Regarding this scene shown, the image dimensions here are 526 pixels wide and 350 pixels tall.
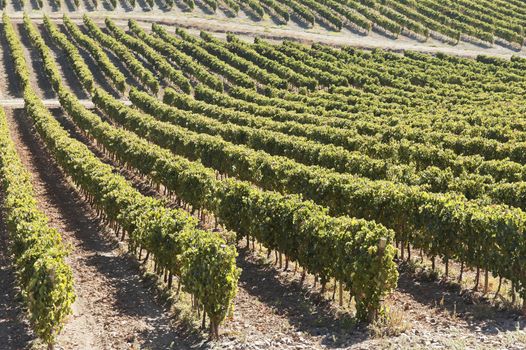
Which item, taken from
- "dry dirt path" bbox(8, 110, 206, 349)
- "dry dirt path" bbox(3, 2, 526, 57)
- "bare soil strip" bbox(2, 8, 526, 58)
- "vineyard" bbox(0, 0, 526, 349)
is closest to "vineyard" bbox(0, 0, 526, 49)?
"dry dirt path" bbox(3, 2, 526, 57)

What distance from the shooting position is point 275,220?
96.6 ft

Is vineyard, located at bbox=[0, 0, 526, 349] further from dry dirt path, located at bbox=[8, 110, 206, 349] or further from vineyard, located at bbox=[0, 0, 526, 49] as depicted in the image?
vineyard, located at bbox=[0, 0, 526, 49]

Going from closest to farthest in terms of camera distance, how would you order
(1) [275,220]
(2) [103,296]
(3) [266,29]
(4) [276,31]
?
(2) [103,296] → (1) [275,220] → (4) [276,31] → (3) [266,29]

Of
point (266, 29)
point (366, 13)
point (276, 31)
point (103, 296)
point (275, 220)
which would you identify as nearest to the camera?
point (103, 296)

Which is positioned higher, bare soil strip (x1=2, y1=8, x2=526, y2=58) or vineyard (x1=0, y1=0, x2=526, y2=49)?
vineyard (x1=0, y1=0, x2=526, y2=49)

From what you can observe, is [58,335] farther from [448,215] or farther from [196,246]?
[448,215]

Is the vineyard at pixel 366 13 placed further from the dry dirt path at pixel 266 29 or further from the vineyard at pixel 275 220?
the vineyard at pixel 275 220

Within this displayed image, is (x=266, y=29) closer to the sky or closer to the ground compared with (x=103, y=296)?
closer to the sky

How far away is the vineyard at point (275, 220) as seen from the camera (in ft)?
74.6

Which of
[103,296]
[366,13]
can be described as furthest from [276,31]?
[103,296]

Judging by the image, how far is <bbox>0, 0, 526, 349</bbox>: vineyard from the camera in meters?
22.8

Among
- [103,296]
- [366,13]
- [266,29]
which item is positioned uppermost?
[366,13]

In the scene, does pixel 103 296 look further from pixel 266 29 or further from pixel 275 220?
pixel 266 29

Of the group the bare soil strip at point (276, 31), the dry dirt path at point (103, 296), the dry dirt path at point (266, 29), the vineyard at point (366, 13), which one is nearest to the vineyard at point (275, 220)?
the dry dirt path at point (103, 296)
